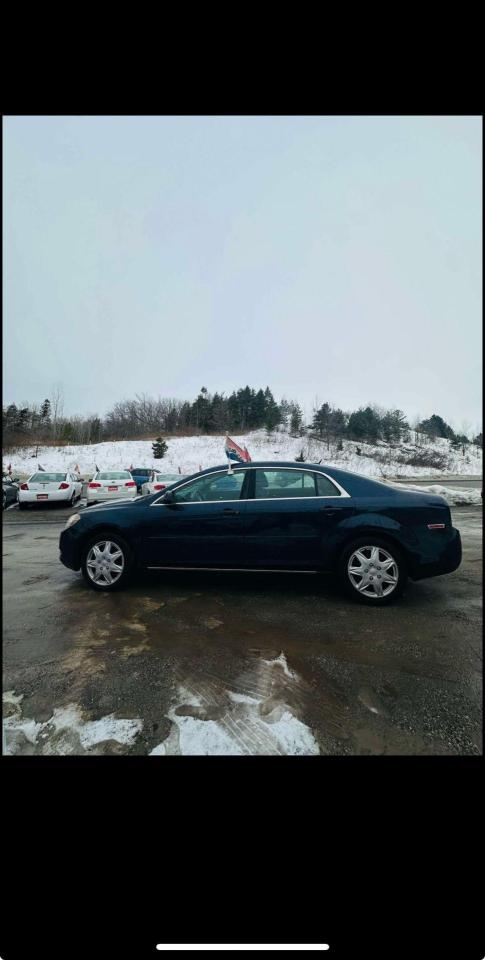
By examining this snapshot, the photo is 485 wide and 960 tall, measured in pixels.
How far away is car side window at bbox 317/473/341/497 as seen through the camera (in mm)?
3441

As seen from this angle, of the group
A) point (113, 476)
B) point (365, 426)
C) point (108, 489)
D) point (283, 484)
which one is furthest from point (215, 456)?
point (283, 484)

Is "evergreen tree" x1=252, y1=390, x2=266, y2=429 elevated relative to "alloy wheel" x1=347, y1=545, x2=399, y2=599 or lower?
elevated

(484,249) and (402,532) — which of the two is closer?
(484,249)

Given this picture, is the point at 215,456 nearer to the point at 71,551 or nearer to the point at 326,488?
the point at 71,551

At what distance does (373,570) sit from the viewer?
3.21 m

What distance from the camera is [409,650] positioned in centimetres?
243

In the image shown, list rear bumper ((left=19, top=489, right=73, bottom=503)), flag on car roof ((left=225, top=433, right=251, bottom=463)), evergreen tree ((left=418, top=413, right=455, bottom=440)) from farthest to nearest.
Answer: evergreen tree ((left=418, top=413, right=455, bottom=440))
rear bumper ((left=19, top=489, right=73, bottom=503))
flag on car roof ((left=225, top=433, right=251, bottom=463))

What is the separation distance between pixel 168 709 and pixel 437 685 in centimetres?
163

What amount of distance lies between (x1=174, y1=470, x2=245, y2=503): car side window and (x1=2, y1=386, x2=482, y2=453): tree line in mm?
42994

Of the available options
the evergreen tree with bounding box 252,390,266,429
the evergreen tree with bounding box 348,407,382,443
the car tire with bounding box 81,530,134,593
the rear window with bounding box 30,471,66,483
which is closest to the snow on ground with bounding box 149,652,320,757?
the car tire with bounding box 81,530,134,593

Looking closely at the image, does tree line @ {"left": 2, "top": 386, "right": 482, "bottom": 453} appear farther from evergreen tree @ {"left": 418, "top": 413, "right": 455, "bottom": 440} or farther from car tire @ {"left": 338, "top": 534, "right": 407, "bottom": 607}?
car tire @ {"left": 338, "top": 534, "right": 407, "bottom": 607}

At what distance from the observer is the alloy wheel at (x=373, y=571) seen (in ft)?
10.4
